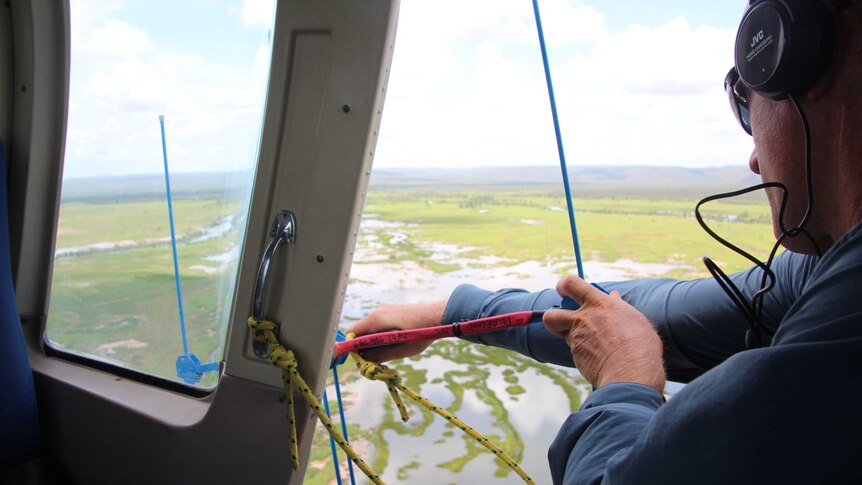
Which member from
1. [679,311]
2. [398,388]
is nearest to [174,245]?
[398,388]

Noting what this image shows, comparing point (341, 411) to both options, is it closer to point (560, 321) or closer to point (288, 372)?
point (288, 372)

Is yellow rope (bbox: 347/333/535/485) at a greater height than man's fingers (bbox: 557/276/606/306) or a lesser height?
lesser

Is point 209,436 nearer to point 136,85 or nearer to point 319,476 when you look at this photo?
point 319,476

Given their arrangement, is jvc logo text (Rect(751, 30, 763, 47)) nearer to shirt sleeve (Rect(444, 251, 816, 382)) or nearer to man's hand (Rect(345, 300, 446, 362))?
shirt sleeve (Rect(444, 251, 816, 382))

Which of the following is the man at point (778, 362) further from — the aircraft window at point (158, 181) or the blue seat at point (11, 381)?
the blue seat at point (11, 381)

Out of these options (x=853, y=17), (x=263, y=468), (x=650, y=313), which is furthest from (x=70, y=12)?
(x=853, y=17)

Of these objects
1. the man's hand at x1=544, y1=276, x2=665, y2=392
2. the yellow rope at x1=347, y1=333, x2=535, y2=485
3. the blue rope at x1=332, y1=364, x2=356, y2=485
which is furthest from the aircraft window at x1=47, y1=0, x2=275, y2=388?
the man's hand at x1=544, y1=276, x2=665, y2=392
